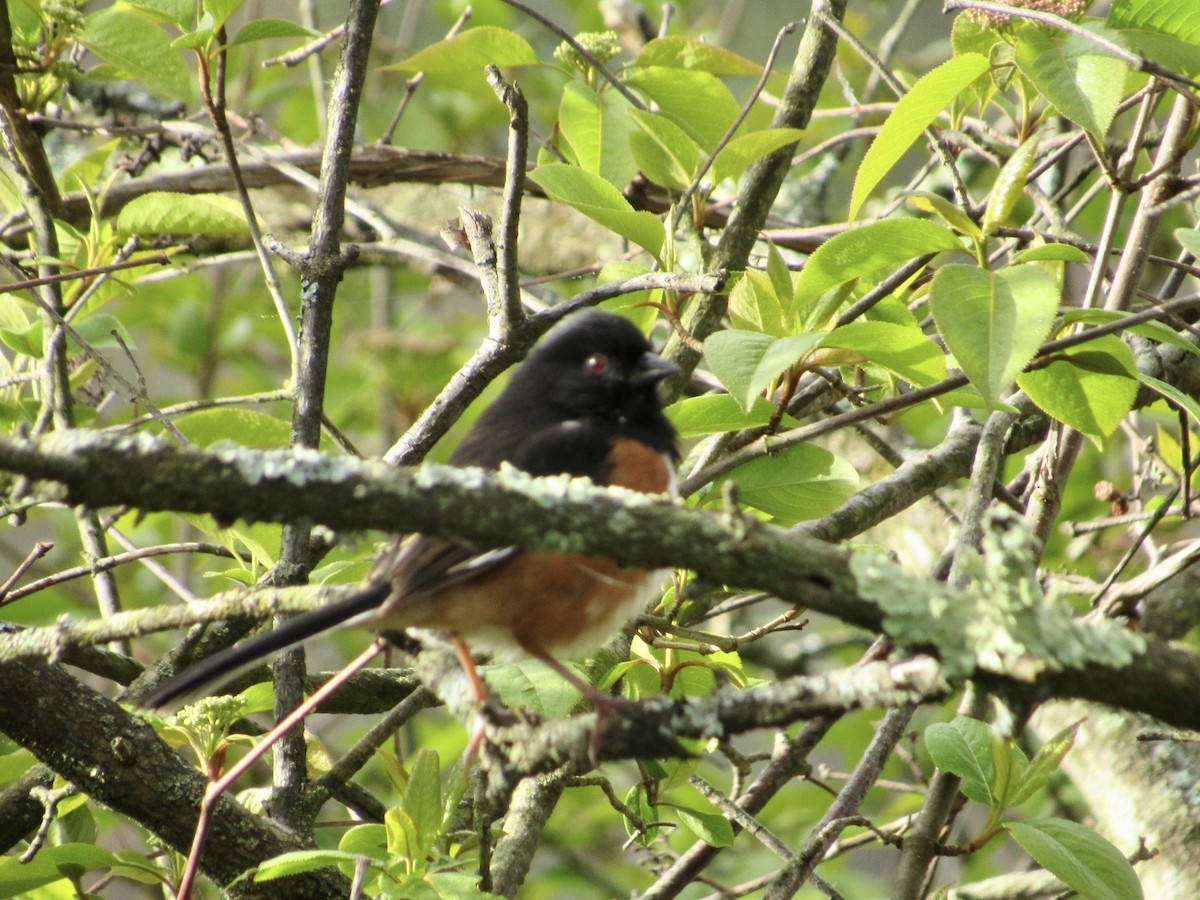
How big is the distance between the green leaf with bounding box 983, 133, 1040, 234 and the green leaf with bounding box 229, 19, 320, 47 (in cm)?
172

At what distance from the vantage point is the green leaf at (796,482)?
2.71 meters

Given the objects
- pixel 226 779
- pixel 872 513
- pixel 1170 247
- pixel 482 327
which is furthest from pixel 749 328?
pixel 482 327

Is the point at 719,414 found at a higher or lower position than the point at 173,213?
lower

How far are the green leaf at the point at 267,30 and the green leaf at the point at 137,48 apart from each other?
170mm

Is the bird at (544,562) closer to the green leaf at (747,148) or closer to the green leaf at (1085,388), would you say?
the green leaf at (747,148)

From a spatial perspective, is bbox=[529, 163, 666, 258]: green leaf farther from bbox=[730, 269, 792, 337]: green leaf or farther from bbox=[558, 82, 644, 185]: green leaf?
bbox=[558, 82, 644, 185]: green leaf

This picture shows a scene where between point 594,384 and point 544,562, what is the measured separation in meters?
0.68

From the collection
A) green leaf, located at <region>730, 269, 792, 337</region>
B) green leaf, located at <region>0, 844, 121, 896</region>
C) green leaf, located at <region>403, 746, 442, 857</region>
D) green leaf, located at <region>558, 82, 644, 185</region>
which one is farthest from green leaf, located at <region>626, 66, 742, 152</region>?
green leaf, located at <region>0, 844, 121, 896</region>

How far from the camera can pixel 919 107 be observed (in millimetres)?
2314

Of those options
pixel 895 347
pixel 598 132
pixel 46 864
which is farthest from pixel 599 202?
pixel 46 864

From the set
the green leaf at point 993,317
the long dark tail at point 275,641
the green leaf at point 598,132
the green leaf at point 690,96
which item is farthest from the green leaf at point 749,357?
the green leaf at point 598,132

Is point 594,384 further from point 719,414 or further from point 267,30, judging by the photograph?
point 267,30

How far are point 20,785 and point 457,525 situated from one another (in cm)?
200

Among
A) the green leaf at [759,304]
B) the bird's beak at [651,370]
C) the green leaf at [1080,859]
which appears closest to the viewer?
the green leaf at [1080,859]
